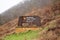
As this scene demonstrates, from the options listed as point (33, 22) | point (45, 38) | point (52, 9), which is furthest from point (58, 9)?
point (45, 38)

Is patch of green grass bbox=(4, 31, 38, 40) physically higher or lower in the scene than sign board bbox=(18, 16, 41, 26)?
lower

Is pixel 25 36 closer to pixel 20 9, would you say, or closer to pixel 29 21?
pixel 29 21

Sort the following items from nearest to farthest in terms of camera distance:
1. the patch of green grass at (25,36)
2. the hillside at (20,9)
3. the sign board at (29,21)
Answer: the patch of green grass at (25,36) → the sign board at (29,21) → the hillside at (20,9)

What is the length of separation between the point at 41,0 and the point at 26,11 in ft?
7.95

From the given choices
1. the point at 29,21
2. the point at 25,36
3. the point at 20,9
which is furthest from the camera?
the point at 20,9

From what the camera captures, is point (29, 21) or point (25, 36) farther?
point (29, 21)

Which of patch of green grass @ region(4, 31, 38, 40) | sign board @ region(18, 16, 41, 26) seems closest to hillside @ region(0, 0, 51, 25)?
sign board @ region(18, 16, 41, 26)

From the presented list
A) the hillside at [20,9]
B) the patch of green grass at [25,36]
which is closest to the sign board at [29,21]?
the patch of green grass at [25,36]

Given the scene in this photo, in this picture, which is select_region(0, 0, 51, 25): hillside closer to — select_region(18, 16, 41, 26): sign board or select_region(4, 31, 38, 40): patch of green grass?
select_region(18, 16, 41, 26): sign board

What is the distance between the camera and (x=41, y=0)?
2358cm

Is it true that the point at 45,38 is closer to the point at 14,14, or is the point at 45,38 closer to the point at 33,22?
the point at 33,22

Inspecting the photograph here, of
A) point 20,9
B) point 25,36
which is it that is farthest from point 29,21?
point 20,9

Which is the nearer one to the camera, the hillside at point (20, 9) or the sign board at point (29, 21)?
the sign board at point (29, 21)

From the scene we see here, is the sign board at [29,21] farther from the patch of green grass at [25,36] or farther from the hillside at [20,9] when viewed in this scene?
the hillside at [20,9]
